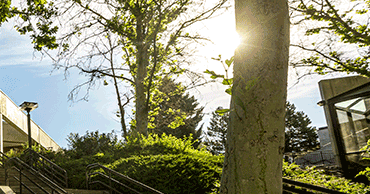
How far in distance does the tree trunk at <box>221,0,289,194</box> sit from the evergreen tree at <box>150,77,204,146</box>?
47.9 ft

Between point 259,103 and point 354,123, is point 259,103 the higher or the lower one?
the lower one

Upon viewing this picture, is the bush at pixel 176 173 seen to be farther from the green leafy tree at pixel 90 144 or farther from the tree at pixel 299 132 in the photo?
the tree at pixel 299 132

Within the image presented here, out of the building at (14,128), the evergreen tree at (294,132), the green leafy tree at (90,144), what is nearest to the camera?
the green leafy tree at (90,144)

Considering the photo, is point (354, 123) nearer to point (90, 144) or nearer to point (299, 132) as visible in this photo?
point (90, 144)

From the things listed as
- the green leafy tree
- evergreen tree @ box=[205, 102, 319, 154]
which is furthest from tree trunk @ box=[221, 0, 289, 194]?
A: evergreen tree @ box=[205, 102, 319, 154]

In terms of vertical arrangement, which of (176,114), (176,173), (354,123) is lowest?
(176,173)

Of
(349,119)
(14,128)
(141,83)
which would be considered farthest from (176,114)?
(14,128)

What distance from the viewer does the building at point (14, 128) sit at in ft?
62.5

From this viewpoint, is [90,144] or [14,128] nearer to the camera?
[90,144]

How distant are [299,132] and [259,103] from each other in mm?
41756

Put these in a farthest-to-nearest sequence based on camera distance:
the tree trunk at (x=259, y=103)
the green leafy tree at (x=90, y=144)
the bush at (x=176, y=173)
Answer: the green leafy tree at (x=90, y=144) → the bush at (x=176, y=173) → the tree trunk at (x=259, y=103)

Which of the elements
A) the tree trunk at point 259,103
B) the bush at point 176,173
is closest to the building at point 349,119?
the bush at point 176,173

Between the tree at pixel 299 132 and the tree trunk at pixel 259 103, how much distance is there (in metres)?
40.0

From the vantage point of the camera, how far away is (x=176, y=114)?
18125 mm
